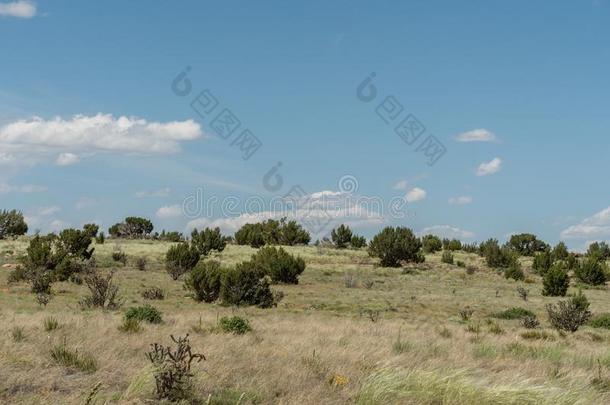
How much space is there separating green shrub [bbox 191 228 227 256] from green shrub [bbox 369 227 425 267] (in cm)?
1453

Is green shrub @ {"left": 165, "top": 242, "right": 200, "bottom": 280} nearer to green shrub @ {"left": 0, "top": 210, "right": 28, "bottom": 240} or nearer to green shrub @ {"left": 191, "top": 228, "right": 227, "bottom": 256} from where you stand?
green shrub @ {"left": 191, "top": 228, "right": 227, "bottom": 256}

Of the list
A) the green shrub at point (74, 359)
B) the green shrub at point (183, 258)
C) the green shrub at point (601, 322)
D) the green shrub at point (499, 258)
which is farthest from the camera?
the green shrub at point (499, 258)

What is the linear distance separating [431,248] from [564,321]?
44575 mm

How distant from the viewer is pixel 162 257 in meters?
50.3

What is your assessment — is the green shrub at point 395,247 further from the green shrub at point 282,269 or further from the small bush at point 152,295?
the small bush at point 152,295

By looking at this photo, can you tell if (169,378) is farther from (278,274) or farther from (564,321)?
(278,274)

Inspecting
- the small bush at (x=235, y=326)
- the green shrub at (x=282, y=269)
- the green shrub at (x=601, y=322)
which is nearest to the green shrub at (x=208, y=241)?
the green shrub at (x=282, y=269)

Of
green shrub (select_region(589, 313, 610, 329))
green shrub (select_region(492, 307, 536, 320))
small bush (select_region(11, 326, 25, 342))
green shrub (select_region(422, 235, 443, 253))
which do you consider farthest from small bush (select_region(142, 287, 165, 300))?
green shrub (select_region(422, 235, 443, 253))

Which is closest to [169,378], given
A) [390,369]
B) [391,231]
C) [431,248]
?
[390,369]

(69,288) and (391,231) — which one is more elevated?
(391,231)

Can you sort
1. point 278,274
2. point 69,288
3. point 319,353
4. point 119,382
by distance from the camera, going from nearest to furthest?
1. point 119,382
2. point 319,353
3. point 69,288
4. point 278,274

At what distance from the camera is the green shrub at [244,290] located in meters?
28.8

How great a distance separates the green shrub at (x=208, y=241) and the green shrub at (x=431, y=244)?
23.7 m

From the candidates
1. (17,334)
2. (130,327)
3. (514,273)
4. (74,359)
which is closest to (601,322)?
(130,327)
